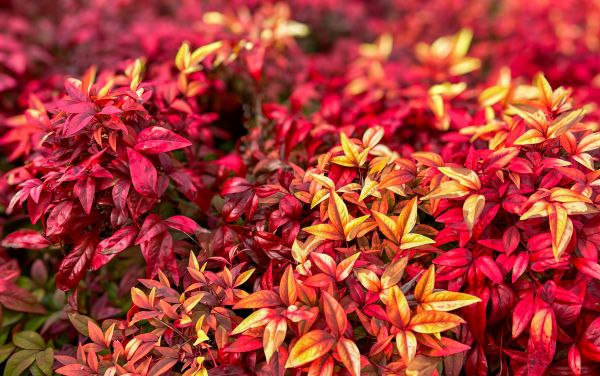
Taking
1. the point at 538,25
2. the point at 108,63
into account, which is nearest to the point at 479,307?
the point at 108,63

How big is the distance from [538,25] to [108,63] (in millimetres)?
3228

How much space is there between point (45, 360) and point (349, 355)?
1038 millimetres

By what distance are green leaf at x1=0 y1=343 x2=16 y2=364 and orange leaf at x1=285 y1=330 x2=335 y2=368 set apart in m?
1.07

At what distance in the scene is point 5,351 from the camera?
142 centimetres

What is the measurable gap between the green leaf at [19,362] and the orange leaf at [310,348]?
37.2 inches

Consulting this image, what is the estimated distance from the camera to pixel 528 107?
1538mm

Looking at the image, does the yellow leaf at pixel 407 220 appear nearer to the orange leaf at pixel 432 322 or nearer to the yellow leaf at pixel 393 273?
the yellow leaf at pixel 393 273

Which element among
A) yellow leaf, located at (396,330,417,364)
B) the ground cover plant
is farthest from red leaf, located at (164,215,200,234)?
yellow leaf, located at (396,330,417,364)

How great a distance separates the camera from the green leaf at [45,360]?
52.2 inches

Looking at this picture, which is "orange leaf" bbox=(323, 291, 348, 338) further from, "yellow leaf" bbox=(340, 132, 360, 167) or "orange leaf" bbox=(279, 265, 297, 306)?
"yellow leaf" bbox=(340, 132, 360, 167)

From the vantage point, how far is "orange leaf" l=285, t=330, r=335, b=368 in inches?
38.8

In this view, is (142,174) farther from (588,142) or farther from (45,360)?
(588,142)

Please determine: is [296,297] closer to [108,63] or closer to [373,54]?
[108,63]

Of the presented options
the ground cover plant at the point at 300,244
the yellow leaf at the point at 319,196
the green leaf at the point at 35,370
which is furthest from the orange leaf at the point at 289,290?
the green leaf at the point at 35,370
